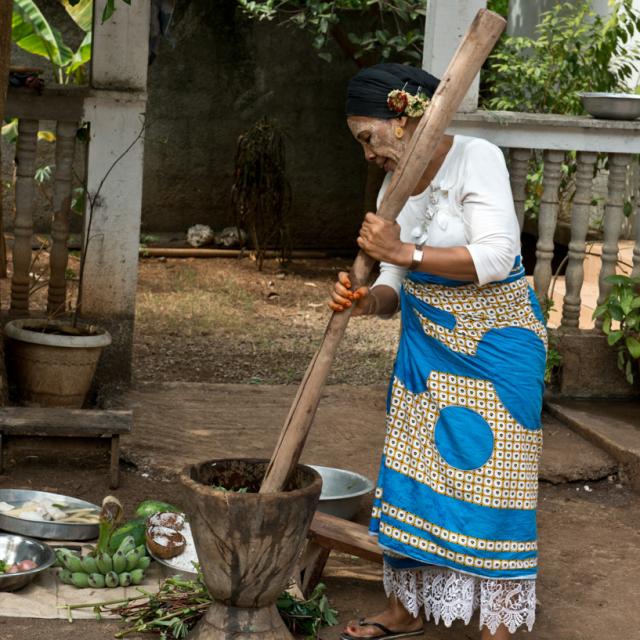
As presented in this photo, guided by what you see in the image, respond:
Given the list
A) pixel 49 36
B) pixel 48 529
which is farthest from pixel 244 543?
pixel 49 36

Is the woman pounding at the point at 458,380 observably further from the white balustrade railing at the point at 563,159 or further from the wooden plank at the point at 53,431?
the white balustrade railing at the point at 563,159

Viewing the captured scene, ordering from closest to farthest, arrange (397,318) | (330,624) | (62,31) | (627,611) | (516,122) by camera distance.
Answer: (330,624)
(627,611)
(516,122)
(397,318)
(62,31)

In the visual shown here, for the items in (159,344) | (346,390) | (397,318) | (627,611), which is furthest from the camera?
(397,318)

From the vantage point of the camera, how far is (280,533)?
3.20m

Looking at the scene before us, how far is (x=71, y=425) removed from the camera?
4.80m

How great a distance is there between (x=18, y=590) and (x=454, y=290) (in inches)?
68.6

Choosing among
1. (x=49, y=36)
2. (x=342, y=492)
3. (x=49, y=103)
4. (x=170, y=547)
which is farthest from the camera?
(x=49, y=36)

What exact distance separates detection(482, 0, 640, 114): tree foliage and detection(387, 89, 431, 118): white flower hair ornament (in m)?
5.06

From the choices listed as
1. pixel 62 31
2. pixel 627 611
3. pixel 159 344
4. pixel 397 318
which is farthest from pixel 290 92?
pixel 627 611

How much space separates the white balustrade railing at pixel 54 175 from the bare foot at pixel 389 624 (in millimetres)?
2739

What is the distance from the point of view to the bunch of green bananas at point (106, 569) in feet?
12.8

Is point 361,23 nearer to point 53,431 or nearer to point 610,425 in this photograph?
point 610,425

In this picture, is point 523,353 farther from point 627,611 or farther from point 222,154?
point 222,154

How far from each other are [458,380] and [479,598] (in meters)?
0.66
